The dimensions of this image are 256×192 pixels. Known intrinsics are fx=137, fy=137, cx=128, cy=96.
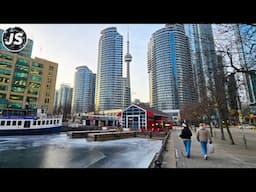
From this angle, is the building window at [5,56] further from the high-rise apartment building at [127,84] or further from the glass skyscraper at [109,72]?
the high-rise apartment building at [127,84]

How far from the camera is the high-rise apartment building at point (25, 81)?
28.7 m

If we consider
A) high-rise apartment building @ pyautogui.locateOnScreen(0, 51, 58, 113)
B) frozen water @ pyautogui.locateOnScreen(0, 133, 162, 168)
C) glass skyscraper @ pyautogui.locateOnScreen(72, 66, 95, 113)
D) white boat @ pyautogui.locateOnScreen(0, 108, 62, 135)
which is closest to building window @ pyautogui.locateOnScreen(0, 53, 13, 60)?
high-rise apartment building @ pyautogui.locateOnScreen(0, 51, 58, 113)

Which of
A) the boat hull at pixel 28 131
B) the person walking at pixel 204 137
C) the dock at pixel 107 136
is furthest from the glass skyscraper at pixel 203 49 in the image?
the boat hull at pixel 28 131

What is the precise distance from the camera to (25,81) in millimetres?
31688

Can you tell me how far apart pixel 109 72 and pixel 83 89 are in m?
17.5

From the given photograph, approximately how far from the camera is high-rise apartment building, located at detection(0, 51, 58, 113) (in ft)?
94.1

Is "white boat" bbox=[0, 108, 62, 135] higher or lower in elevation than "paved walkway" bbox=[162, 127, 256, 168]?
higher

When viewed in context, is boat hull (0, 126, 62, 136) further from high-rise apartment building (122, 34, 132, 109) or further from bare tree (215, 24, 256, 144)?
high-rise apartment building (122, 34, 132, 109)

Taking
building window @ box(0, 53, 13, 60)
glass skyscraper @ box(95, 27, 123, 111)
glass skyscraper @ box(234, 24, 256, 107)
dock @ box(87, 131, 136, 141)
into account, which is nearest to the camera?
glass skyscraper @ box(234, 24, 256, 107)

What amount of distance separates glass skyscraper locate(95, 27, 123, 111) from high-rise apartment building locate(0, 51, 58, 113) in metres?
35.5

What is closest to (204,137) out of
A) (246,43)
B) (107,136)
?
(246,43)

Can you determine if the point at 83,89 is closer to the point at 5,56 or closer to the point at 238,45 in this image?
the point at 5,56
